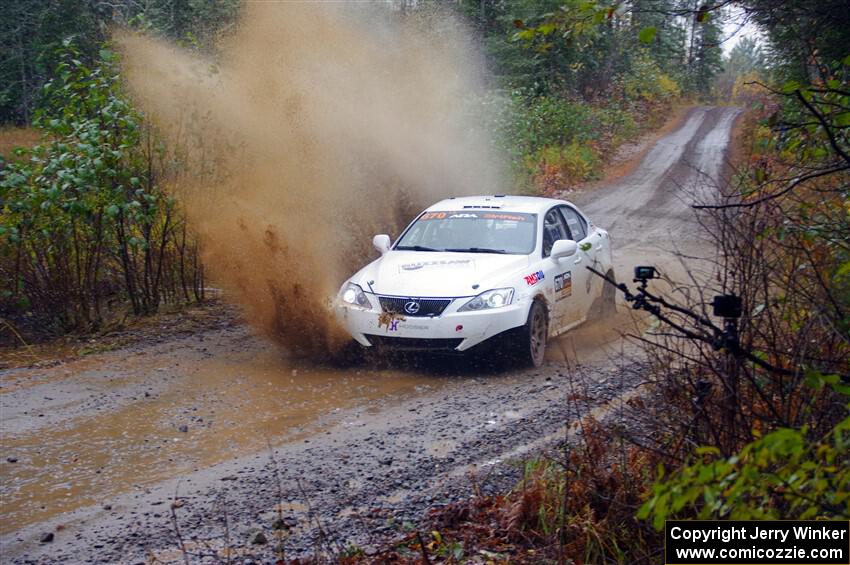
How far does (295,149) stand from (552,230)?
5144mm

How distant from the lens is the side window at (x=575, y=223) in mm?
11406

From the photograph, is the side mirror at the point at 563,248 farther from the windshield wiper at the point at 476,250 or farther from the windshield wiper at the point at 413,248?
the windshield wiper at the point at 413,248

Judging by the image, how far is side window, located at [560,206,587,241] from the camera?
11406 millimetres

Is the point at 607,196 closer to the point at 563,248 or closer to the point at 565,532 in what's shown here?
the point at 563,248

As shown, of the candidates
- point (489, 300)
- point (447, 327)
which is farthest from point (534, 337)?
point (447, 327)

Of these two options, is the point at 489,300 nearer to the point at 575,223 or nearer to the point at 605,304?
the point at 575,223

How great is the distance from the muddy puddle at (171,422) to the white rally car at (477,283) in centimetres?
63

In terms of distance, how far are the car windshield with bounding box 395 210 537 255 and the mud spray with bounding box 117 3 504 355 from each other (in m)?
1.34

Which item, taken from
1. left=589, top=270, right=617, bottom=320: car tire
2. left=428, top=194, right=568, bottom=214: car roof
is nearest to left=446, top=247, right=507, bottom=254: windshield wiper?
left=428, top=194, right=568, bottom=214: car roof

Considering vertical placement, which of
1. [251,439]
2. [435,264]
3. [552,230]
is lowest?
[251,439]

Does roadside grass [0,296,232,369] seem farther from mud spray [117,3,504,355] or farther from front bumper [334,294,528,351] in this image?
front bumper [334,294,528,351]

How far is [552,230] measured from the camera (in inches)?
424

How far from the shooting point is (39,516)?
585cm

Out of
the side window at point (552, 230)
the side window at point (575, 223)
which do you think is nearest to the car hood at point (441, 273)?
the side window at point (552, 230)
